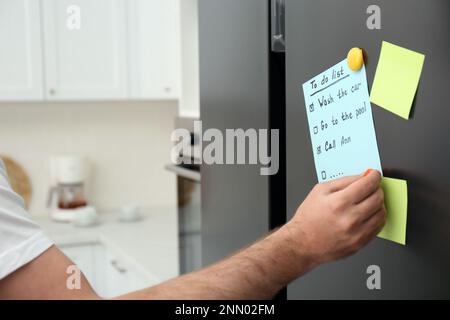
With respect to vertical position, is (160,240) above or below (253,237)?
below

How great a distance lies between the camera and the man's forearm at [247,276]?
0.65 m

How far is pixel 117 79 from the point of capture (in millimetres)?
2906

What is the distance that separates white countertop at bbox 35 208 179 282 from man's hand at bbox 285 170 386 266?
53.2 inches

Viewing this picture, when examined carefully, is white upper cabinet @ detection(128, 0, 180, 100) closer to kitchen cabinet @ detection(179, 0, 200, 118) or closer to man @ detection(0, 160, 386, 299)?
kitchen cabinet @ detection(179, 0, 200, 118)

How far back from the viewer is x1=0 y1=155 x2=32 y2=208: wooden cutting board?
3.06m

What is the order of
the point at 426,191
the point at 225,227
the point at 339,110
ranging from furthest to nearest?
1. the point at 225,227
2. the point at 339,110
3. the point at 426,191

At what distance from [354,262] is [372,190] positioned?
0.12 meters

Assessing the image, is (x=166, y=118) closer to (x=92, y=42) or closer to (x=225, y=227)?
(x=92, y=42)

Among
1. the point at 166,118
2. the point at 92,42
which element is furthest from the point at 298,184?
the point at 166,118

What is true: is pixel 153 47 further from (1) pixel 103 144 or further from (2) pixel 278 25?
(2) pixel 278 25

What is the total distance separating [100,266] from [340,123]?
2.24 metres

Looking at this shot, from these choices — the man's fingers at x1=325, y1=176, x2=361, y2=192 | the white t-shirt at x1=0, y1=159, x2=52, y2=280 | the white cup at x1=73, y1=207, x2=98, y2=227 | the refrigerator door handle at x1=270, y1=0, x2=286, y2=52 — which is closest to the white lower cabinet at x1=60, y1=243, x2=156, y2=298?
the white cup at x1=73, y1=207, x2=98, y2=227

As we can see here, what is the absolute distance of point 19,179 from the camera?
308 cm

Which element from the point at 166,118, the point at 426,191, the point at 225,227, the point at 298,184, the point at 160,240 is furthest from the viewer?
the point at 166,118
